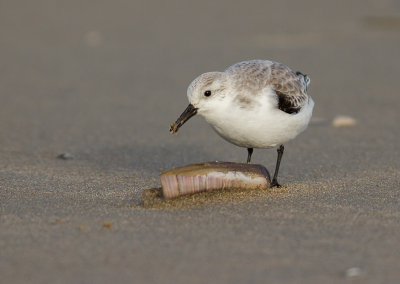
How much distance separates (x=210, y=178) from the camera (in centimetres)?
392

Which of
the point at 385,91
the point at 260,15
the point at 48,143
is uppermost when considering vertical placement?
the point at 260,15

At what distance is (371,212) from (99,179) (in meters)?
2.54

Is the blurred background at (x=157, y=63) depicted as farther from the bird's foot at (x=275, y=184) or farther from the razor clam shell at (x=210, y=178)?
the razor clam shell at (x=210, y=178)

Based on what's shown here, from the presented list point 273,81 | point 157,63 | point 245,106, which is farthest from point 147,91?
point 245,106

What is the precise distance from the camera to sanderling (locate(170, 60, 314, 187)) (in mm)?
4152

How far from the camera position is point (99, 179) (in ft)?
16.0

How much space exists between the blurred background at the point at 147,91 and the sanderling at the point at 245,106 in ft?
2.50

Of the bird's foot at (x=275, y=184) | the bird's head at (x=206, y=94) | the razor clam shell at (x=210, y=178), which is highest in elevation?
the bird's head at (x=206, y=94)

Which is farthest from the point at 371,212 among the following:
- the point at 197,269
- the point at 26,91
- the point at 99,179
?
the point at 26,91

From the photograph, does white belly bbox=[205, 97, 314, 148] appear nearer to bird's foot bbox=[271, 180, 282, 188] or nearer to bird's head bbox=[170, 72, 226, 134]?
bird's head bbox=[170, 72, 226, 134]

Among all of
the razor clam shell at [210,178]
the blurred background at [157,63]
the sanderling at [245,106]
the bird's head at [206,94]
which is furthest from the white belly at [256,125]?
the blurred background at [157,63]

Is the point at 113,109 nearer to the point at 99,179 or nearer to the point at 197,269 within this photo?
the point at 99,179

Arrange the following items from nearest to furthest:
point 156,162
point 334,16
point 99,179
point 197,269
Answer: point 197,269
point 99,179
point 156,162
point 334,16

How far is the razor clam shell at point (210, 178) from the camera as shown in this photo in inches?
150
